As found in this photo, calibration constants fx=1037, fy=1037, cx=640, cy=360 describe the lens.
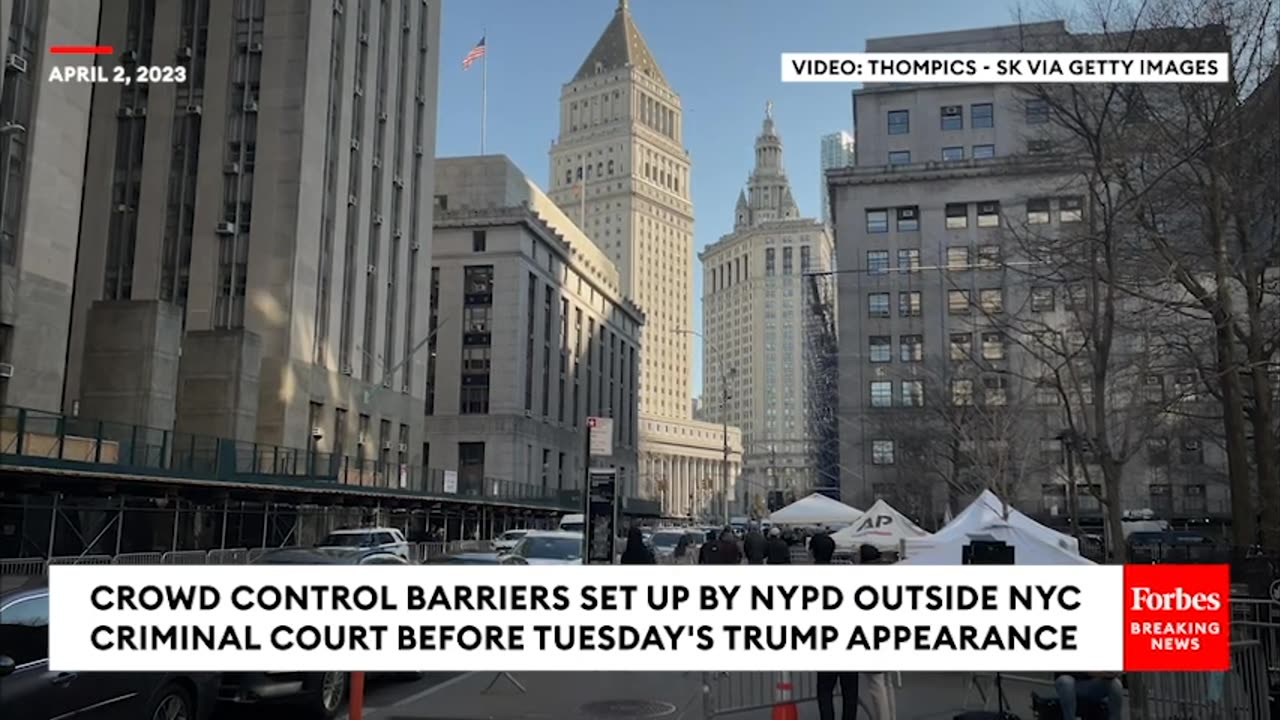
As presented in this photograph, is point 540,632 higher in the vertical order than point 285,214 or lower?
lower

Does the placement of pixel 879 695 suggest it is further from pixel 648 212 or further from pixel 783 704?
pixel 648 212

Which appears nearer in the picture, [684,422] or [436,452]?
[436,452]

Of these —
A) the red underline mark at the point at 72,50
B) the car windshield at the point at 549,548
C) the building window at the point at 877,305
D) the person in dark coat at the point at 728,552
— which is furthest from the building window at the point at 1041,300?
the building window at the point at 877,305

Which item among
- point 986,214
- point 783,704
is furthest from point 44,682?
point 986,214

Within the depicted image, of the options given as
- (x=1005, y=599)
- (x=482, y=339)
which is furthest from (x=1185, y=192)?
(x=482, y=339)

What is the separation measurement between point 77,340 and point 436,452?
44.8 metres

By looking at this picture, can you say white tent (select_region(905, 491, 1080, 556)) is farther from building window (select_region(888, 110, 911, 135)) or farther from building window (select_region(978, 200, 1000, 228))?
building window (select_region(888, 110, 911, 135))

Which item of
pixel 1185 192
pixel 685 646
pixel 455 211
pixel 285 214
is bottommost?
pixel 685 646

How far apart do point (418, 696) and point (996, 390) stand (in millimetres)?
49410

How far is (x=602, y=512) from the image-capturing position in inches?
802

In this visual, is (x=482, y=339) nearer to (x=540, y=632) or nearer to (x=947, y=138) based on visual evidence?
(x=947, y=138)

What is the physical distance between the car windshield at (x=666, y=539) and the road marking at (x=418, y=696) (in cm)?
2583

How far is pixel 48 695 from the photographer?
8273mm

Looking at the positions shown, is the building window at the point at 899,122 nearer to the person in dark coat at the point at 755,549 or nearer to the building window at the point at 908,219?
the building window at the point at 908,219
